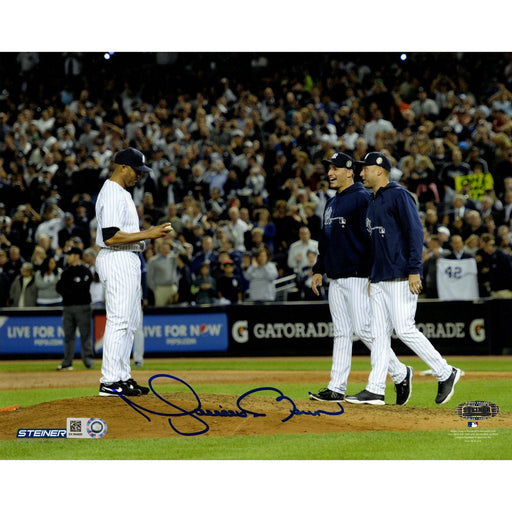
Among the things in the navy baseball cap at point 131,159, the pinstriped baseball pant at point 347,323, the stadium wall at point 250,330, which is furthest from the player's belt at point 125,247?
the stadium wall at point 250,330

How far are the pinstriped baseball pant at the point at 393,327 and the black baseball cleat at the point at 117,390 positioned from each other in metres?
1.64

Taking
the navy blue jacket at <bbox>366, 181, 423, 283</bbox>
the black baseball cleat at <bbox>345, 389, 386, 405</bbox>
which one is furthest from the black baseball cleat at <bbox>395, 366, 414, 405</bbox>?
the navy blue jacket at <bbox>366, 181, 423, 283</bbox>

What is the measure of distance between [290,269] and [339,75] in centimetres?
266

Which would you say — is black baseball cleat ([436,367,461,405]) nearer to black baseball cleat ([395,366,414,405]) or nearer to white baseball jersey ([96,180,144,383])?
black baseball cleat ([395,366,414,405])

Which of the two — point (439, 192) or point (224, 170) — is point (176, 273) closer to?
point (224, 170)

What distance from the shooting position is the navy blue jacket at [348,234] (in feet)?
20.2

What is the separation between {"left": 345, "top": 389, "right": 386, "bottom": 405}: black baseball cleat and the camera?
241 inches

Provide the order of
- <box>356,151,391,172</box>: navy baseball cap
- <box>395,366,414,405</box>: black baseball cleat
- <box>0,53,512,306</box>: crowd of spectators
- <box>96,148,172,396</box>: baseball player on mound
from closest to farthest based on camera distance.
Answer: <box>96,148,172,396</box>: baseball player on mound < <box>356,151,391,172</box>: navy baseball cap < <box>395,366,414,405</box>: black baseball cleat < <box>0,53,512,306</box>: crowd of spectators

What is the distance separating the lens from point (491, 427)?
554 centimetres

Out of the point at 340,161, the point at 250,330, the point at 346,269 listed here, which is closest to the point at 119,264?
the point at 346,269

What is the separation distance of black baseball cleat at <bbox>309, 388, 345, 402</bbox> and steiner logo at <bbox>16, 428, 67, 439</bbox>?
5.64ft

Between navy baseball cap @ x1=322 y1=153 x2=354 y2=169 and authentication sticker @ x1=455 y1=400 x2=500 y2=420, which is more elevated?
navy baseball cap @ x1=322 y1=153 x2=354 y2=169

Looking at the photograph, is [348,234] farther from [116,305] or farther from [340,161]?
[116,305]

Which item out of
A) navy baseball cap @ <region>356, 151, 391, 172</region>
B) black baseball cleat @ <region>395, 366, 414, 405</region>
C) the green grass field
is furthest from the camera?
black baseball cleat @ <region>395, 366, 414, 405</region>
